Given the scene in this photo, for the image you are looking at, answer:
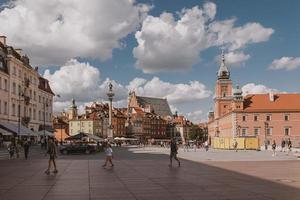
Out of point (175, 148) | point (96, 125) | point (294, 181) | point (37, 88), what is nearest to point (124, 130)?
point (96, 125)

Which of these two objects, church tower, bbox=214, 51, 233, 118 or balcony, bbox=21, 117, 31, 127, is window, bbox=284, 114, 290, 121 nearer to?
church tower, bbox=214, 51, 233, 118

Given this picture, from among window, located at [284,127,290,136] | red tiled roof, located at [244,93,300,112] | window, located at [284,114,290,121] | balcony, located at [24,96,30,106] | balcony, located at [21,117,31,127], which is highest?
red tiled roof, located at [244,93,300,112]

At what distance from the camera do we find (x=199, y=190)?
1628 cm

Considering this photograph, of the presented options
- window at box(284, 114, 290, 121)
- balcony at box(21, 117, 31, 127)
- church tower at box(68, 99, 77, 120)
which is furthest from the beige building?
church tower at box(68, 99, 77, 120)

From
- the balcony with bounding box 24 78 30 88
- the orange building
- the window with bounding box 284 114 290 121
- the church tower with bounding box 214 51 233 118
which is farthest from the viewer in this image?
the church tower with bounding box 214 51 233 118

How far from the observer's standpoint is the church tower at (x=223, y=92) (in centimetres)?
14750

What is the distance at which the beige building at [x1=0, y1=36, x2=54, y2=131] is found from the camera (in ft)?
211

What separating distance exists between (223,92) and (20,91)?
290ft

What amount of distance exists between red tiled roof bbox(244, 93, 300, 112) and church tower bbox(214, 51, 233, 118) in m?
24.6

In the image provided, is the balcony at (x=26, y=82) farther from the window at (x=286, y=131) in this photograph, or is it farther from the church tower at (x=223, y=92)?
the church tower at (x=223, y=92)

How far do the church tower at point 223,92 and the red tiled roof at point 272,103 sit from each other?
24555 mm

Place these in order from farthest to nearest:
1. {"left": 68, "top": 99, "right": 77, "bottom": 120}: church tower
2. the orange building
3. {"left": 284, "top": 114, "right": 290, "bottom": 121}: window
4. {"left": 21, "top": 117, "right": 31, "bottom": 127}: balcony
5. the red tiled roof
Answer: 1. {"left": 68, "top": 99, "right": 77, "bottom": 120}: church tower
2. the red tiled roof
3. {"left": 284, "top": 114, "right": 290, "bottom": 121}: window
4. the orange building
5. {"left": 21, "top": 117, "right": 31, "bottom": 127}: balcony

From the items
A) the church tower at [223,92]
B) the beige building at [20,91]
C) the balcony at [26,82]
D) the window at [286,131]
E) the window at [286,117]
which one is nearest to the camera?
the beige building at [20,91]

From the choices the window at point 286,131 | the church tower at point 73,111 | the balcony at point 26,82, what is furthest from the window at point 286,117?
the church tower at point 73,111
